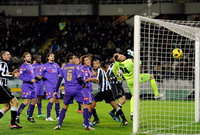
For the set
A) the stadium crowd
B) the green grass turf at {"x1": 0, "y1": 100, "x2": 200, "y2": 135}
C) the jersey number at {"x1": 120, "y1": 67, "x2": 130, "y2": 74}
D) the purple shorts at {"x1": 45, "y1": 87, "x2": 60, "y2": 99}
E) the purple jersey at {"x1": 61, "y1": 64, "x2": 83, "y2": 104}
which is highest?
the stadium crowd

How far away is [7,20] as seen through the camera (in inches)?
1366

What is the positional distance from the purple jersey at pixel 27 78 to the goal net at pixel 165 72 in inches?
118

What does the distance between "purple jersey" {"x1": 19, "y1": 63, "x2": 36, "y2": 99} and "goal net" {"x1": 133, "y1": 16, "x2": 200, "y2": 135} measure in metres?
2.99

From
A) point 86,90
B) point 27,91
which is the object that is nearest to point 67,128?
point 86,90

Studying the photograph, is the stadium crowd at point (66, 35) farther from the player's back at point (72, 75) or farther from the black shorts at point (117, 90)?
the player's back at point (72, 75)

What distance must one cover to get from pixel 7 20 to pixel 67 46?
5071 millimetres

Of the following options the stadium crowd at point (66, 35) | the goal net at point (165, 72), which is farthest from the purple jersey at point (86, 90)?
the stadium crowd at point (66, 35)

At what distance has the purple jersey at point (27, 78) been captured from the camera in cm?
1302

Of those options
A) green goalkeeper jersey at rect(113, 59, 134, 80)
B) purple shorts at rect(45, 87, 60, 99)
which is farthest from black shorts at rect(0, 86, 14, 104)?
green goalkeeper jersey at rect(113, 59, 134, 80)

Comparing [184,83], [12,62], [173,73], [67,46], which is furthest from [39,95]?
[67,46]

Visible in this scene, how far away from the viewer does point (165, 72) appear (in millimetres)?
17734

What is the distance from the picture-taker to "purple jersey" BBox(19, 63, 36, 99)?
1302 centimetres

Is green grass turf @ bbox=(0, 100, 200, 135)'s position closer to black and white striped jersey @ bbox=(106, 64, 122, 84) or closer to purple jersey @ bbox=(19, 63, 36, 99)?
purple jersey @ bbox=(19, 63, 36, 99)

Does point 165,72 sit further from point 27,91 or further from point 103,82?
point 27,91
